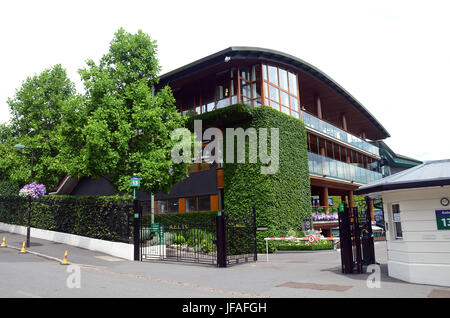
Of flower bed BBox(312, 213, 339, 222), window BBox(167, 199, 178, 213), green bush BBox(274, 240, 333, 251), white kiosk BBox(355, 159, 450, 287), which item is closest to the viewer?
Answer: white kiosk BBox(355, 159, 450, 287)

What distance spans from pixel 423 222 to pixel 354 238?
2.62 m

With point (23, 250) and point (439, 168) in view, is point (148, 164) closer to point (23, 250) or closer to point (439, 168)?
point (23, 250)

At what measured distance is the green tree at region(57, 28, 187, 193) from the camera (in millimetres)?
17844

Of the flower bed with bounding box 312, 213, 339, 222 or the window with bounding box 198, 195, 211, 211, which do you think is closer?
the window with bounding box 198, 195, 211, 211

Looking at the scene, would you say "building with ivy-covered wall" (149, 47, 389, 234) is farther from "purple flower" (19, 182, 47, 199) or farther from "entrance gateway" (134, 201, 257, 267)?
"purple flower" (19, 182, 47, 199)

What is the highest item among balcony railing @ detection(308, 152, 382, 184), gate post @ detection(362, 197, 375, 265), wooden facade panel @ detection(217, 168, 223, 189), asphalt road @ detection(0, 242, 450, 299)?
balcony railing @ detection(308, 152, 382, 184)

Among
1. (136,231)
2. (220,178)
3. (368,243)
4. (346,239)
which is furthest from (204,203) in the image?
(346,239)

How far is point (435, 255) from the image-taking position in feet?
30.3

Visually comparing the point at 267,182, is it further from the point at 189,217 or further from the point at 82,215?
the point at 82,215

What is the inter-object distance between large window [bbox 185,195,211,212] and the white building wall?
14.6 metres

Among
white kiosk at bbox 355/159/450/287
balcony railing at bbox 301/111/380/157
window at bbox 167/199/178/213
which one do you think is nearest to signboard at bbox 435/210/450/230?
white kiosk at bbox 355/159/450/287

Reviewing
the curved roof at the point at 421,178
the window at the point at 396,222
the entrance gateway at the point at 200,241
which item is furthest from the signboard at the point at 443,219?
the entrance gateway at the point at 200,241

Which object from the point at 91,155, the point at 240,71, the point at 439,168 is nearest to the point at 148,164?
the point at 91,155
